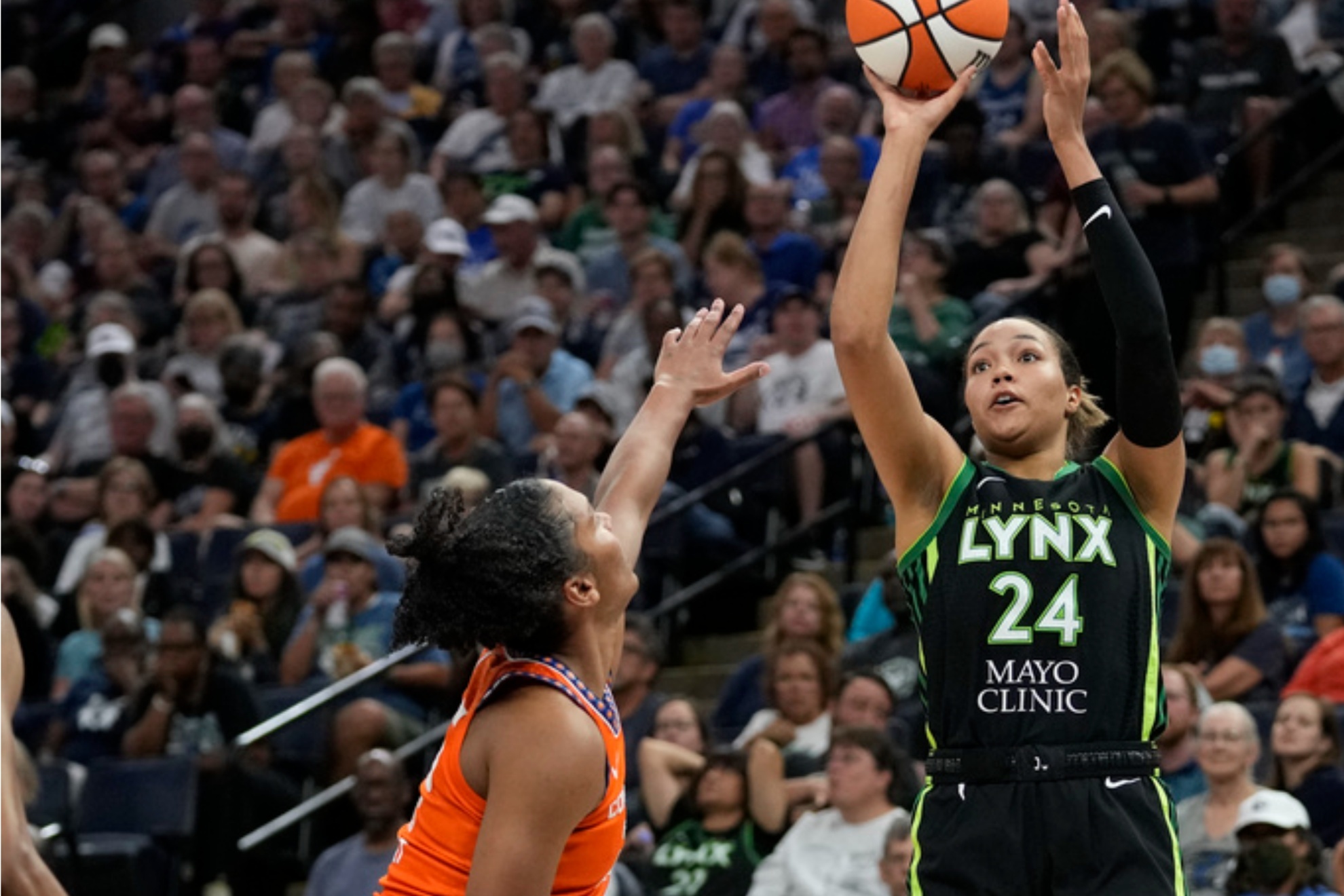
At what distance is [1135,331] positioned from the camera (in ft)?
13.7

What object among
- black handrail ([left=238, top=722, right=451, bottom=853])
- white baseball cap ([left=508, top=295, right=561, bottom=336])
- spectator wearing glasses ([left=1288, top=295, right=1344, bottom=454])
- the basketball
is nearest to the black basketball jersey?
the basketball

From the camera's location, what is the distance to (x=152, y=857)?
30.6 ft

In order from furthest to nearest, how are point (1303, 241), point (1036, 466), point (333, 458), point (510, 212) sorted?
point (510, 212)
point (1303, 241)
point (333, 458)
point (1036, 466)

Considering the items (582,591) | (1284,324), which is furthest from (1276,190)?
(582,591)

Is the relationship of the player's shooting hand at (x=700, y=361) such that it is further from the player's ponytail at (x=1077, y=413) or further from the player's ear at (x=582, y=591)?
the player's ear at (x=582, y=591)

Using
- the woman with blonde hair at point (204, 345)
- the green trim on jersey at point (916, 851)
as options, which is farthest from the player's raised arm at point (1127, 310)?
the woman with blonde hair at point (204, 345)

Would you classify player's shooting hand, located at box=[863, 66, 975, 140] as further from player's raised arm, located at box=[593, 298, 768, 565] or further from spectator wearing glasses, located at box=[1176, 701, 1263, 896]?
spectator wearing glasses, located at box=[1176, 701, 1263, 896]

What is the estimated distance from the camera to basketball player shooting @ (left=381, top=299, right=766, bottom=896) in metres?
3.59

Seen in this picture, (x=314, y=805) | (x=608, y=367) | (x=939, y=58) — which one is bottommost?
(x=314, y=805)

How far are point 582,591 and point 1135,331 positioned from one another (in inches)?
45.0

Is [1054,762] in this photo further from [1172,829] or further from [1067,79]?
[1067,79]

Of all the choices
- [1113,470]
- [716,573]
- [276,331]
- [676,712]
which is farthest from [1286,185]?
[1113,470]

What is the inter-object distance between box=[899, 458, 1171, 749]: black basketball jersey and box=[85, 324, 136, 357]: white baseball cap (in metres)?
9.86

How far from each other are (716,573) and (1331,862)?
3.97m
